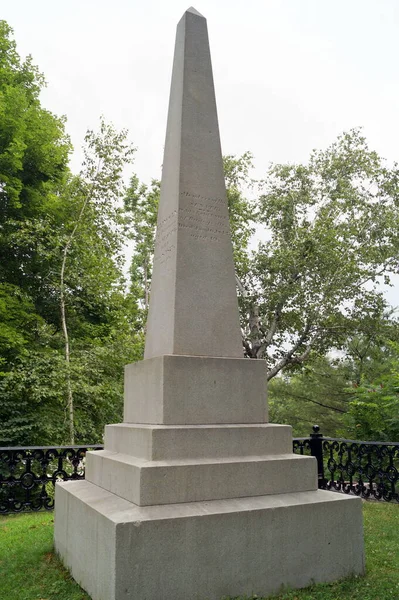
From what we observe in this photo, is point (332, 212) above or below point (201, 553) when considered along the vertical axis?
above

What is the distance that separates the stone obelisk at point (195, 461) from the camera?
368 cm

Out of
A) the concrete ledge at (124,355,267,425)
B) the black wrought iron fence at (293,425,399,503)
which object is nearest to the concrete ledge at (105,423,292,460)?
the concrete ledge at (124,355,267,425)

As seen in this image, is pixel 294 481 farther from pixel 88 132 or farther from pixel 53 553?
pixel 88 132

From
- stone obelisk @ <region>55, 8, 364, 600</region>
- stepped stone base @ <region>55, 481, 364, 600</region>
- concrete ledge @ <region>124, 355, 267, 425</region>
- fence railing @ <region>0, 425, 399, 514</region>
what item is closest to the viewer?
stepped stone base @ <region>55, 481, 364, 600</region>

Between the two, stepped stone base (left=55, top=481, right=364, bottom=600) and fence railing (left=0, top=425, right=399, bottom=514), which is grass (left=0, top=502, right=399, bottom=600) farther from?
fence railing (left=0, top=425, right=399, bottom=514)

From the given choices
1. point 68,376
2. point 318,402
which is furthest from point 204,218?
point 318,402

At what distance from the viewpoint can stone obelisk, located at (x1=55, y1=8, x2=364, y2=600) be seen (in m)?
3.68

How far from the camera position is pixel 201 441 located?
4.35 m

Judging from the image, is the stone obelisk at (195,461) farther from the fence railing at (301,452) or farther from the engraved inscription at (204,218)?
the fence railing at (301,452)

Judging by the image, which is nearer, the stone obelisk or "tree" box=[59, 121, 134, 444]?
the stone obelisk

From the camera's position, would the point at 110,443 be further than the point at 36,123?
No

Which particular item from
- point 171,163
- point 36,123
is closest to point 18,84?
point 36,123

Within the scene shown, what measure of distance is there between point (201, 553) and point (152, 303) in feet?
8.69

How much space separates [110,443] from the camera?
5289 millimetres
